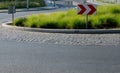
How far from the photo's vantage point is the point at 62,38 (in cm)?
1584

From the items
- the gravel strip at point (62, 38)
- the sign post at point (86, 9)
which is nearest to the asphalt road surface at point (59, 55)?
the gravel strip at point (62, 38)

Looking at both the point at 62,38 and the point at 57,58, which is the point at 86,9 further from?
the point at 57,58

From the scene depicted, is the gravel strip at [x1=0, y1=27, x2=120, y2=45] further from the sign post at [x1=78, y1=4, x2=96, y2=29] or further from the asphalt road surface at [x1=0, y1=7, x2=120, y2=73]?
the sign post at [x1=78, y1=4, x2=96, y2=29]

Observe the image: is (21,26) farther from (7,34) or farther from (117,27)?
(117,27)

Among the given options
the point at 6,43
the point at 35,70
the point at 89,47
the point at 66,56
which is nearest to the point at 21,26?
the point at 6,43

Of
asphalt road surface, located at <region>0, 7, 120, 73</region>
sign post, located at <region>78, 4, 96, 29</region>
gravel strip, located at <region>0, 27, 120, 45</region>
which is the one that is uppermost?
sign post, located at <region>78, 4, 96, 29</region>

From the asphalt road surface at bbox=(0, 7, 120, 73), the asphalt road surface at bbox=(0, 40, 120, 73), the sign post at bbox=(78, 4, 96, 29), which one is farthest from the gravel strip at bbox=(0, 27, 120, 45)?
the sign post at bbox=(78, 4, 96, 29)

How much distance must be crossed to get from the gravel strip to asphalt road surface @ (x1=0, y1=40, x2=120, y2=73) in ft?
3.39

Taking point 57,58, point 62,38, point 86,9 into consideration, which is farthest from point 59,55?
point 86,9

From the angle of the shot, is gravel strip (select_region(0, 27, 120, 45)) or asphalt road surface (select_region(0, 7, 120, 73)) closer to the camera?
asphalt road surface (select_region(0, 7, 120, 73))

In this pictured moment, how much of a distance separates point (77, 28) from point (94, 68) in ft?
30.2

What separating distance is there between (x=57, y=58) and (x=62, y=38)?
490cm

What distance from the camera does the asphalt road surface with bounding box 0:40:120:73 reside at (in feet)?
30.7

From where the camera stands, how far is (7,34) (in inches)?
696
